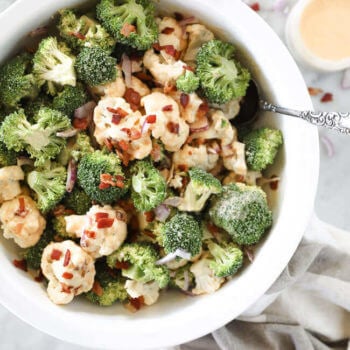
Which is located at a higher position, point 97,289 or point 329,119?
point 329,119

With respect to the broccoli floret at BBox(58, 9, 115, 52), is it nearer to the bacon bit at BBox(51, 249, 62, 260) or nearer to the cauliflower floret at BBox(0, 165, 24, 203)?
the cauliflower floret at BBox(0, 165, 24, 203)

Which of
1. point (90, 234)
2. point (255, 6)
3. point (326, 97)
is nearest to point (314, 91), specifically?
point (326, 97)

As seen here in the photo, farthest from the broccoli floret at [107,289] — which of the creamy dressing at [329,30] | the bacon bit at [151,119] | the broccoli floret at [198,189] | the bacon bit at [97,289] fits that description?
the creamy dressing at [329,30]

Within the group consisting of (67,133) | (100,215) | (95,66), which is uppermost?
(95,66)

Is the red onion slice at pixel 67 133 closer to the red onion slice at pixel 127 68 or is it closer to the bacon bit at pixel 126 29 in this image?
the red onion slice at pixel 127 68

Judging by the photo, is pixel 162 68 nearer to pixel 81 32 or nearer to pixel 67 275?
pixel 81 32
